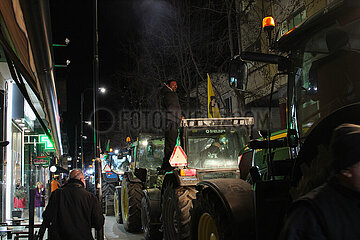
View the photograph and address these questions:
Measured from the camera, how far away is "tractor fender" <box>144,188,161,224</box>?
9.02m

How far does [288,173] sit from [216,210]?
1339 millimetres

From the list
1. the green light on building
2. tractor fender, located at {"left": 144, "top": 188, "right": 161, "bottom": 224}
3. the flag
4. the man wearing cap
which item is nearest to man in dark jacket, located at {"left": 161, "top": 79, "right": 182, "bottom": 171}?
tractor fender, located at {"left": 144, "top": 188, "right": 161, "bottom": 224}

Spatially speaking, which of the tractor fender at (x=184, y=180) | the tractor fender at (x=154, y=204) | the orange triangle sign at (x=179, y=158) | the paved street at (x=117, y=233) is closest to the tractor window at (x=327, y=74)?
the tractor fender at (x=184, y=180)

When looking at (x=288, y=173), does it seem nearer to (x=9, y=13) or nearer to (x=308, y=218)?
(x=308, y=218)

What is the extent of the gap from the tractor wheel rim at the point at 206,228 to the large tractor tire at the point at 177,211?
85 centimetres

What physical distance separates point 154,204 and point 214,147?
223 centimetres

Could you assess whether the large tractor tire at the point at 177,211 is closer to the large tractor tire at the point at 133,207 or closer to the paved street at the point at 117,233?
the paved street at the point at 117,233

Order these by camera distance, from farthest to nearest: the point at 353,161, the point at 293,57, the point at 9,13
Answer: the point at 293,57 < the point at 9,13 < the point at 353,161

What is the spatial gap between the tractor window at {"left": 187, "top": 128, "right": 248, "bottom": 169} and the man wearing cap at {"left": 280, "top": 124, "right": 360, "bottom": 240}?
602cm

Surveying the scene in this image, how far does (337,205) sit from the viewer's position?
1.92 meters

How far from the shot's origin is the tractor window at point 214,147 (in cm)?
806

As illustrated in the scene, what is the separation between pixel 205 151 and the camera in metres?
8.12

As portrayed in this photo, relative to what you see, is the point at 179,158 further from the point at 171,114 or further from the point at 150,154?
the point at 150,154

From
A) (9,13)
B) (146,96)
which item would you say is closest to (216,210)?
(9,13)
